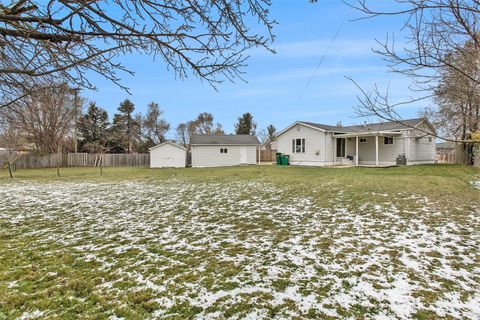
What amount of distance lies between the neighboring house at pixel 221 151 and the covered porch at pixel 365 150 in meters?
8.60

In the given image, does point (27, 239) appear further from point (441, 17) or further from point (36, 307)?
point (441, 17)

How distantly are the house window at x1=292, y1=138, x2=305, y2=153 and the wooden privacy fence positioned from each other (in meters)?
16.1

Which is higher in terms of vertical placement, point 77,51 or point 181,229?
point 77,51

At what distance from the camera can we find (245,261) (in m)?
3.38

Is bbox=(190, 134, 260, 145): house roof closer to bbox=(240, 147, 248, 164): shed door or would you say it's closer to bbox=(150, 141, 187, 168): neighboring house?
bbox=(240, 147, 248, 164): shed door

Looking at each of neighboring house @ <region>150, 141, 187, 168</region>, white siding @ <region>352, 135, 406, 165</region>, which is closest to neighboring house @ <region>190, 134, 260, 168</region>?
neighboring house @ <region>150, 141, 187, 168</region>

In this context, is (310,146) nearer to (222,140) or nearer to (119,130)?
(222,140)

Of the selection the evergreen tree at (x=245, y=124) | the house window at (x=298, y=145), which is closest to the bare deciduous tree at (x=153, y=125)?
the evergreen tree at (x=245, y=124)

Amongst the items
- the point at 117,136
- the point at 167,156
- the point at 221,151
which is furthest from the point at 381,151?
the point at 117,136

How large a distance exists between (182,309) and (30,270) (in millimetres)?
2202

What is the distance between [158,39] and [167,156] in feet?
73.8

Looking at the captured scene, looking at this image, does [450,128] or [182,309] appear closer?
[182,309]

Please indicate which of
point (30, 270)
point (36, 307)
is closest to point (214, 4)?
point (36, 307)

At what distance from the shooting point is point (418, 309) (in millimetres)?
2344
